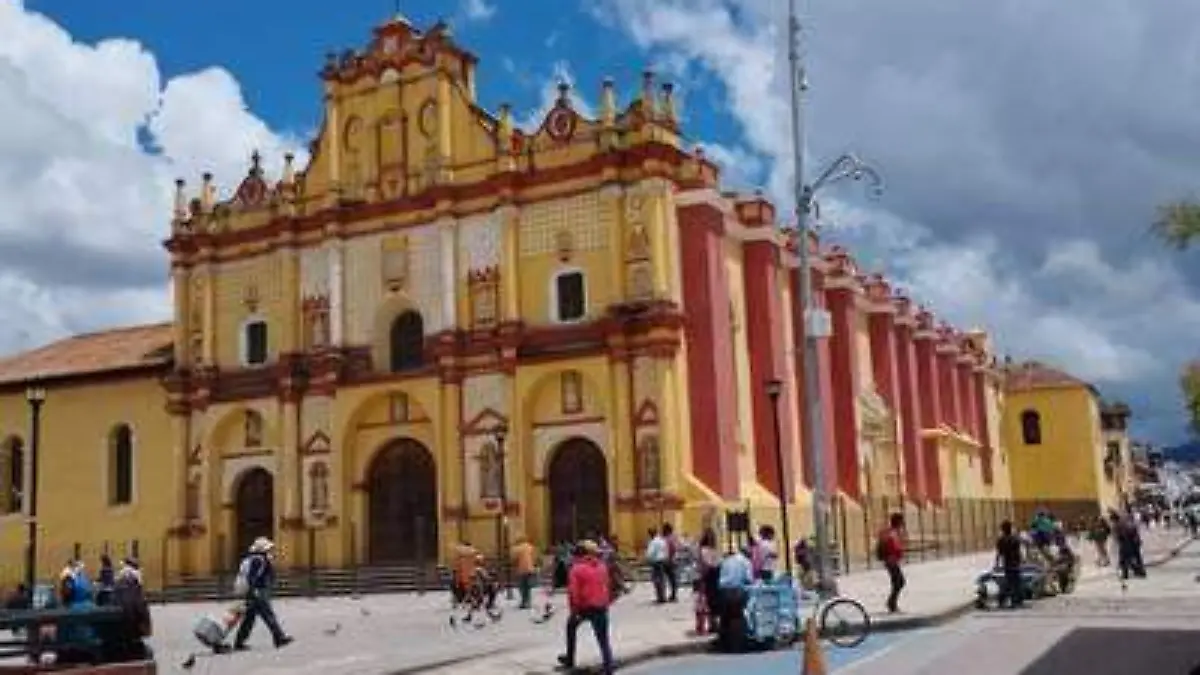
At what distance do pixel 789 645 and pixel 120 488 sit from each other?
36.0 m

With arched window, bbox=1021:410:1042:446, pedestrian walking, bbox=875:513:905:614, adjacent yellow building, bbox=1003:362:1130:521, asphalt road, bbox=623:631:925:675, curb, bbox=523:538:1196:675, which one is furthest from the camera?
arched window, bbox=1021:410:1042:446

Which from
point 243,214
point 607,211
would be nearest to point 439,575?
point 607,211

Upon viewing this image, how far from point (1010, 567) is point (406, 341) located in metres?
24.8

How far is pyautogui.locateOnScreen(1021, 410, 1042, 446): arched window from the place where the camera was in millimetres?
80438

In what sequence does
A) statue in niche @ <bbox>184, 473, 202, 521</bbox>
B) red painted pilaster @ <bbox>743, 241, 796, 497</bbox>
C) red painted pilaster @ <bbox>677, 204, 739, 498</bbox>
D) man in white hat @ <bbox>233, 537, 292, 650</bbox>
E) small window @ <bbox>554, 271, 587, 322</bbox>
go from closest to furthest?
1. man in white hat @ <bbox>233, 537, 292, 650</bbox>
2. red painted pilaster @ <bbox>677, 204, 739, 498</bbox>
3. small window @ <bbox>554, 271, 587, 322</bbox>
4. red painted pilaster @ <bbox>743, 241, 796, 497</bbox>
5. statue in niche @ <bbox>184, 473, 202, 521</bbox>

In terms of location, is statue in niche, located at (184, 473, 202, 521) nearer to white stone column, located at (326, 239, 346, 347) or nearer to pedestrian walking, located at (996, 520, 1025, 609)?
white stone column, located at (326, 239, 346, 347)

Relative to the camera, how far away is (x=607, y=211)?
40.8 metres

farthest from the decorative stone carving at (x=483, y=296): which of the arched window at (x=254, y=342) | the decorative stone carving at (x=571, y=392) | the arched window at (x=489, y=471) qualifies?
the arched window at (x=254, y=342)

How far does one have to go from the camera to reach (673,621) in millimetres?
24406

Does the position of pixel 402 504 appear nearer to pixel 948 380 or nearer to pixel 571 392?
pixel 571 392

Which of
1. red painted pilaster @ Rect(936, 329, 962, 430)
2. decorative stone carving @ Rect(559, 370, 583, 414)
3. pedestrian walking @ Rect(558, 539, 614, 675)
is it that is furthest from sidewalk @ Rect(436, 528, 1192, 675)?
red painted pilaster @ Rect(936, 329, 962, 430)

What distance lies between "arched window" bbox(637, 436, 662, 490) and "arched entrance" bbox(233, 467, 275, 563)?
13673 mm

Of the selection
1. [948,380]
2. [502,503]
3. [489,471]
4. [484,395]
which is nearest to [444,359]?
[484,395]

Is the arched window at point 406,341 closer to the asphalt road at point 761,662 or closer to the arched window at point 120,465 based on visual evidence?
the arched window at point 120,465
